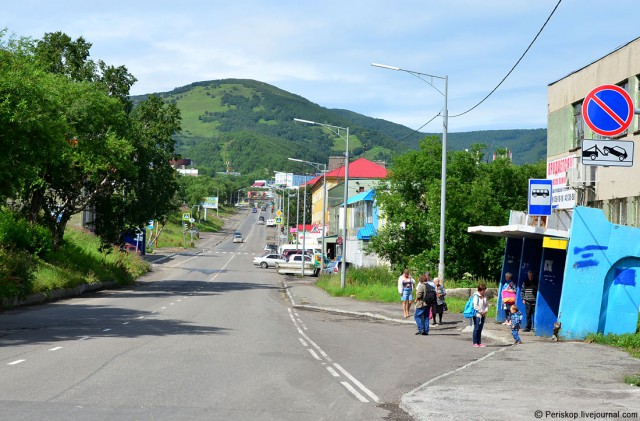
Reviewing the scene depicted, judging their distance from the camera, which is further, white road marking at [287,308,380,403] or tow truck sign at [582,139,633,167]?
tow truck sign at [582,139,633,167]

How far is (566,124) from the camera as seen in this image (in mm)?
32250

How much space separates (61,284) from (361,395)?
27.6 m

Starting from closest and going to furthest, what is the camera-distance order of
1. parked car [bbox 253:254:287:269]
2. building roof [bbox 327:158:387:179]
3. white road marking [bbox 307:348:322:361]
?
1. white road marking [bbox 307:348:322:361]
2. parked car [bbox 253:254:287:269]
3. building roof [bbox 327:158:387:179]

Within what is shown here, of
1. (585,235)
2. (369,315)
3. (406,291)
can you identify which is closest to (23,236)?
(369,315)

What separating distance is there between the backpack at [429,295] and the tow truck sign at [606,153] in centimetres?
1133

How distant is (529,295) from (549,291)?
62 centimetres

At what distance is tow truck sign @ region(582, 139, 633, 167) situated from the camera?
1320 centimetres

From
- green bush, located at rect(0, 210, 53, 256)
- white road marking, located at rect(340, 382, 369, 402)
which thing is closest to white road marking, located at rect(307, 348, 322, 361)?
white road marking, located at rect(340, 382, 369, 402)

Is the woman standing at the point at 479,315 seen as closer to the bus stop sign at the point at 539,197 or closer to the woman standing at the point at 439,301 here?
the bus stop sign at the point at 539,197

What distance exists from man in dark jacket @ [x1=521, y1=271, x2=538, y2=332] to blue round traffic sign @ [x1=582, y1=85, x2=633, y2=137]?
11.1m

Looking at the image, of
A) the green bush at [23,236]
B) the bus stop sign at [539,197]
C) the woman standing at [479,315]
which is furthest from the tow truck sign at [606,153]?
the green bush at [23,236]

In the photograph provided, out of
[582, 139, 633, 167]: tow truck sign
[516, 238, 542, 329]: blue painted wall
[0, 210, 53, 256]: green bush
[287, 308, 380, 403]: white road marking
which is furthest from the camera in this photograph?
[0, 210, 53, 256]: green bush

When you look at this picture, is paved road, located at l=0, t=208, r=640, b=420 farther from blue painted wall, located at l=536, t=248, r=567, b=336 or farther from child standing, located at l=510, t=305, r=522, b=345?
blue painted wall, located at l=536, t=248, r=567, b=336

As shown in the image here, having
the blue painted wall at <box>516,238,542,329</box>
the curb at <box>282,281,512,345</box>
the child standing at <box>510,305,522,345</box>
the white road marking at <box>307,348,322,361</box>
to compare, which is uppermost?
the blue painted wall at <box>516,238,542,329</box>
